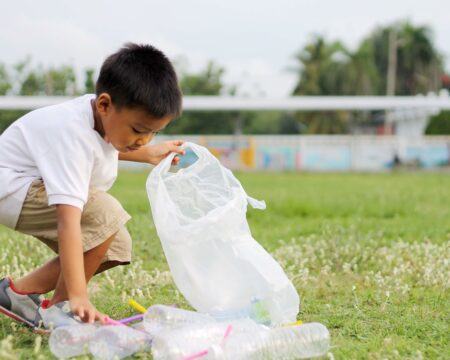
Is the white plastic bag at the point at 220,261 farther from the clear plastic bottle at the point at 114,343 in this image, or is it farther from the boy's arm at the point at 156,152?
the clear plastic bottle at the point at 114,343

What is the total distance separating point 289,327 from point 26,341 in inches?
42.0

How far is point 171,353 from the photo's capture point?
2514 millimetres

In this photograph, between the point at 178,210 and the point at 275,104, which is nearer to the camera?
the point at 178,210

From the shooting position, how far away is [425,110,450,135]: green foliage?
3547 cm

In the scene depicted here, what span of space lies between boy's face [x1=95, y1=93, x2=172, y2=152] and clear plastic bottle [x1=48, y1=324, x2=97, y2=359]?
2.41ft

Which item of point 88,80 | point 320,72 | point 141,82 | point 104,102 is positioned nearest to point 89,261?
point 104,102

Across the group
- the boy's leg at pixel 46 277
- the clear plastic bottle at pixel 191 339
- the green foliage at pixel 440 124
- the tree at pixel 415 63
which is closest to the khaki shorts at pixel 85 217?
the boy's leg at pixel 46 277

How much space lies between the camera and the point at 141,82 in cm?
278

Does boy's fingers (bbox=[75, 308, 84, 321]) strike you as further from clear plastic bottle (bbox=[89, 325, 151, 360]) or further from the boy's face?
the boy's face

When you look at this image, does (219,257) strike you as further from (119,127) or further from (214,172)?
(119,127)

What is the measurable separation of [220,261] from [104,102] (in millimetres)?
825

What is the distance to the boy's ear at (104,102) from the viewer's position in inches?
111

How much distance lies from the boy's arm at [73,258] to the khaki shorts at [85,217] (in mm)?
225

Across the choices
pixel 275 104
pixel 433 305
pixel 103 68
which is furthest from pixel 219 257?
pixel 275 104
